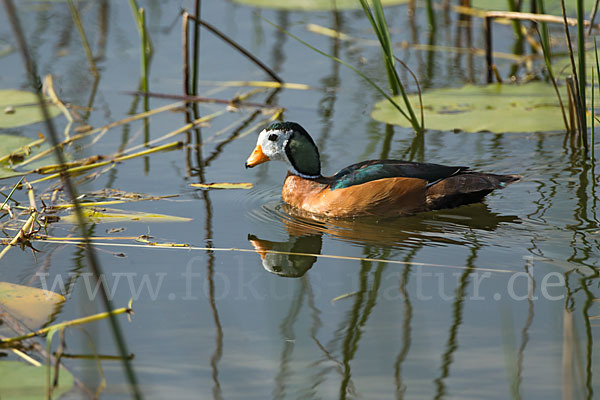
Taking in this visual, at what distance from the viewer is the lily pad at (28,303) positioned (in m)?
3.92

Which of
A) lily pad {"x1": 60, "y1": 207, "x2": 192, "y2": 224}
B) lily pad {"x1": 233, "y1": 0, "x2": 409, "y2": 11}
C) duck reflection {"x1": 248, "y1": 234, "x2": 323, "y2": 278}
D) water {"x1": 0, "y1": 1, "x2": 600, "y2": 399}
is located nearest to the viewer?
water {"x1": 0, "y1": 1, "x2": 600, "y2": 399}

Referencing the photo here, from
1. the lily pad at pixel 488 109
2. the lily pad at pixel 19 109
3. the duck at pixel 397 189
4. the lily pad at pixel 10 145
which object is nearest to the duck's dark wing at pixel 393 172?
the duck at pixel 397 189

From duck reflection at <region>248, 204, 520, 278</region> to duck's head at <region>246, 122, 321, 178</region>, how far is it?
1.11ft

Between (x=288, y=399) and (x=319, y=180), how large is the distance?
2.64 m

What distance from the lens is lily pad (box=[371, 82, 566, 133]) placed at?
6461mm

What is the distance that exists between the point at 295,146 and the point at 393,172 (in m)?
0.81

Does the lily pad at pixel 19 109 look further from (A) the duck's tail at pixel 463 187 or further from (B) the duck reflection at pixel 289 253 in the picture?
(A) the duck's tail at pixel 463 187

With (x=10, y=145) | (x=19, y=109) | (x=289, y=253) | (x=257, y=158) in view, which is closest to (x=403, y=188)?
(x=289, y=253)

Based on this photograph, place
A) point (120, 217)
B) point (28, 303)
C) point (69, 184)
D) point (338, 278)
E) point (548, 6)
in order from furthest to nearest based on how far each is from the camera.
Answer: point (548, 6) → point (120, 217) → point (338, 278) → point (28, 303) → point (69, 184)

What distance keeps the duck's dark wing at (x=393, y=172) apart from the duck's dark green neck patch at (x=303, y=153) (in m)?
0.33

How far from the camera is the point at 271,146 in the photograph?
230 inches

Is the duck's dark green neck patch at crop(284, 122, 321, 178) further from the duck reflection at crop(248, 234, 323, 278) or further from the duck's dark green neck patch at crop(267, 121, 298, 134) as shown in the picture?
the duck reflection at crop(248, 234, 323, 278)

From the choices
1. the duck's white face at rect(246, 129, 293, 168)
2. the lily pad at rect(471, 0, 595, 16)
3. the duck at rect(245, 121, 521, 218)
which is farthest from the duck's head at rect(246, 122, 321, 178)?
the lily pad at rect(471, 0, 595, 16)

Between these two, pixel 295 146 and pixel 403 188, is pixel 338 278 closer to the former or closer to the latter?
pixel 403 188
